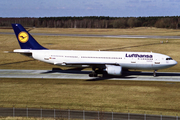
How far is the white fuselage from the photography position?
4706cm

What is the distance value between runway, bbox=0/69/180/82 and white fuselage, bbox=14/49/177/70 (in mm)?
2222

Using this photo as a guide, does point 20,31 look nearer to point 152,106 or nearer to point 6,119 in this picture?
point 6,119

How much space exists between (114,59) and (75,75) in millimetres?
8802

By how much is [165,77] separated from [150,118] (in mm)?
22710

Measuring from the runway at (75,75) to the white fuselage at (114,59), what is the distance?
222cm

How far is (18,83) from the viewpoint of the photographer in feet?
141

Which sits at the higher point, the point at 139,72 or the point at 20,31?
the point at 20,31

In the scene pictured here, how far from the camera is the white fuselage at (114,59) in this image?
154 feet

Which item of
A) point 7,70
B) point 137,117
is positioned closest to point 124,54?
point 137,117

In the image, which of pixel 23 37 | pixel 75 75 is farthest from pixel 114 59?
pixel 23 37

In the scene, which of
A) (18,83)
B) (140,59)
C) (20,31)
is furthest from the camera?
(20,31)

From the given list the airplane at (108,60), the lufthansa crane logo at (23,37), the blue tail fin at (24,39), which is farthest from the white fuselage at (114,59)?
the lufthansa crane logo at (23,37)

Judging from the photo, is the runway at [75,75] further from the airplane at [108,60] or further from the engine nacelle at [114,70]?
the engine nacelle at [114,70]

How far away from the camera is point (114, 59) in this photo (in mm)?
47781
